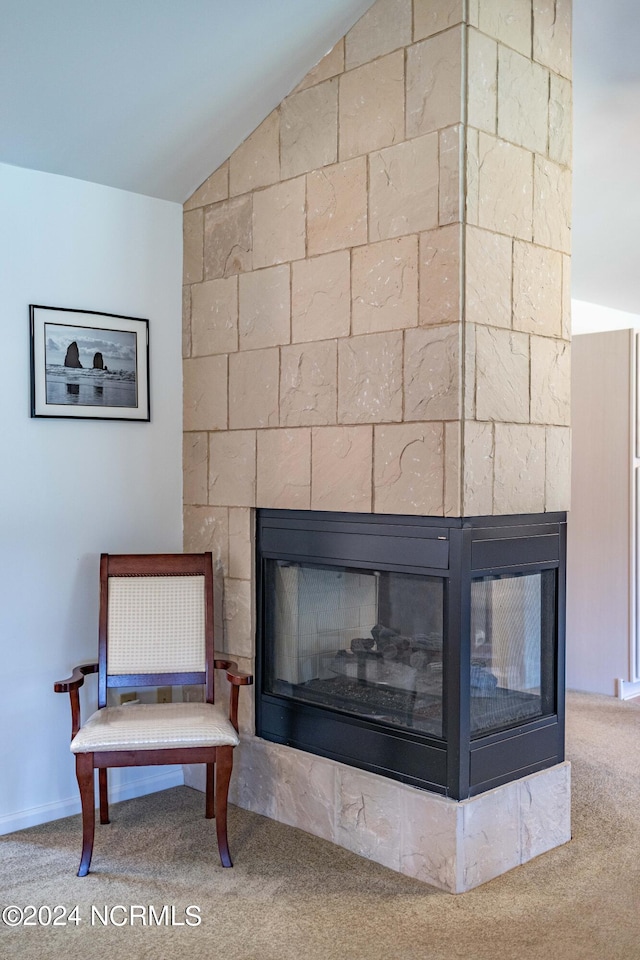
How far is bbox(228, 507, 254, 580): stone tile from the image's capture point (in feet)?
11.0

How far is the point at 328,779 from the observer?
119 inches

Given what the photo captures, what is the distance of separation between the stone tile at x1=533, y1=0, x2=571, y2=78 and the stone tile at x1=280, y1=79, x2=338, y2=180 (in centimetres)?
→ 67

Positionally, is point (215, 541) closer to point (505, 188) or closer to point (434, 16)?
point (505, 188)

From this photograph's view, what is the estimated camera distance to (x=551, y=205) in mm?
2965

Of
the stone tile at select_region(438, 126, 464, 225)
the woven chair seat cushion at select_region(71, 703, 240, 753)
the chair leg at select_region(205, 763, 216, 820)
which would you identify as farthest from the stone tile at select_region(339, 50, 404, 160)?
the chair leg at select_region(205, 763, 216, 820)

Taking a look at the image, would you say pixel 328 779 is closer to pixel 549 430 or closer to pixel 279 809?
pixel 279 809

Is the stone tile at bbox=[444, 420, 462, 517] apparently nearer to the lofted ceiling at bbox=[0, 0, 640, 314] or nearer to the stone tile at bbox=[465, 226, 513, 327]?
the stone tile at bbox=[465, 226, 513, 327]

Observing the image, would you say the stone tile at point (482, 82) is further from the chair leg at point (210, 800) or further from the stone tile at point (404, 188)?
the chair leg at point (210, 800)

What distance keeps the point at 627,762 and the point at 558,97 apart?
105 inches

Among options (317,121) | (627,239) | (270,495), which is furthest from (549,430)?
(627,239)

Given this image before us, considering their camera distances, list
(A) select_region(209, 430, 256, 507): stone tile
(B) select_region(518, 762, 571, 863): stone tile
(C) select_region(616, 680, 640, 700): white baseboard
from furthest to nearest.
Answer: (C) select_region(616, 680, 640, 700): white baseboard < (A) select_region(209, 430, 256, 507): stone tile < (B) select_region(518, 762, 571, 863): stone tile

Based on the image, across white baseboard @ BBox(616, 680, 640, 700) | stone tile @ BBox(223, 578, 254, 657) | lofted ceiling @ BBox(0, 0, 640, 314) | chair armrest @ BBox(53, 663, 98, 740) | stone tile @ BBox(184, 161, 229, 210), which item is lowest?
white baseboard @ BBox(616, 680, 640, 700)

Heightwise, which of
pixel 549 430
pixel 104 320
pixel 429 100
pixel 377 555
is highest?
pixel 429 100

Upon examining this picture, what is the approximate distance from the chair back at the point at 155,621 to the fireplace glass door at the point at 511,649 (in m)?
1.01
